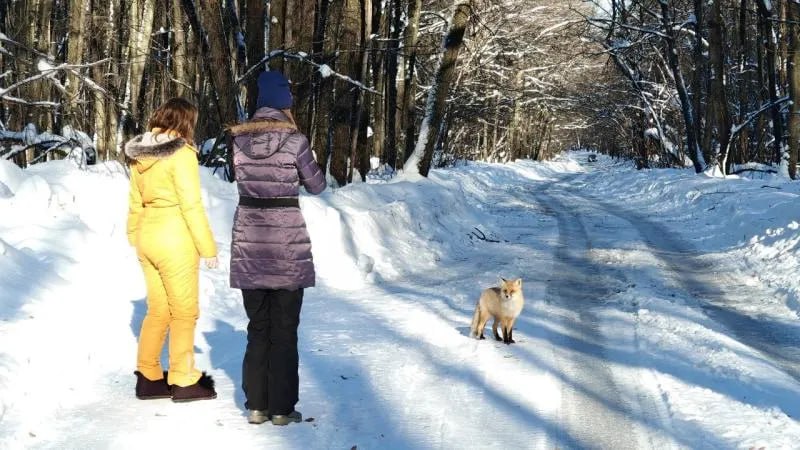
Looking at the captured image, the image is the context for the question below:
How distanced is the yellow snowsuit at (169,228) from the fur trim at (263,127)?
44 cm

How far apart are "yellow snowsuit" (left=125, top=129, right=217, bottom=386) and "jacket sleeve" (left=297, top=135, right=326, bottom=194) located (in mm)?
716

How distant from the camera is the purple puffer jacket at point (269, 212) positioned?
179 inches

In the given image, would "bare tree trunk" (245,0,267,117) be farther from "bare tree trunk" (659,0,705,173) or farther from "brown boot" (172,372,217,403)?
"bare tree trunk" (659,0,705,173)

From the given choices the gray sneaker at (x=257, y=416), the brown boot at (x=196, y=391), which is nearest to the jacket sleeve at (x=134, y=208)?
the brown boot at (x=196, y=391)

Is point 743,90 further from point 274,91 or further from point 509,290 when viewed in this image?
point 274,91

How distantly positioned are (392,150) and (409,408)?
707 inches

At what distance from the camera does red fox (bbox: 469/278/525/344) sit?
671 centimetres

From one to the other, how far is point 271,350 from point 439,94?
502 inches

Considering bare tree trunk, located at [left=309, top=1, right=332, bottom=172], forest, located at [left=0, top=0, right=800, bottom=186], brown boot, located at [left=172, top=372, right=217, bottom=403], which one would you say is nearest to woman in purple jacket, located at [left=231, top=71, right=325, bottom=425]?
brown boot, located at [left=172, top=372, right=217, bottom=403]

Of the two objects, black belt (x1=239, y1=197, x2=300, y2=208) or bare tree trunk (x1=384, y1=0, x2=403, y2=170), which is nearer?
black belt (x1=239, y1=197, x2=300, y2=208)

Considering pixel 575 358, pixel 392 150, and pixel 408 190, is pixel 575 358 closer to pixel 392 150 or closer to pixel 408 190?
pixel 408 190

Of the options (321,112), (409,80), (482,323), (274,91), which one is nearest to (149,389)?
(274,91)

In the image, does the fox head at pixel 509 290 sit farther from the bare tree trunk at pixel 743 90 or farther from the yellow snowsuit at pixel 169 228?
the bare tree trunk at pixel 743 90

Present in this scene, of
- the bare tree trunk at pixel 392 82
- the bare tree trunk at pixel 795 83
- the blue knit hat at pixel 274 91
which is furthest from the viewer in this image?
the bare tree trunk at pixel 392 82
